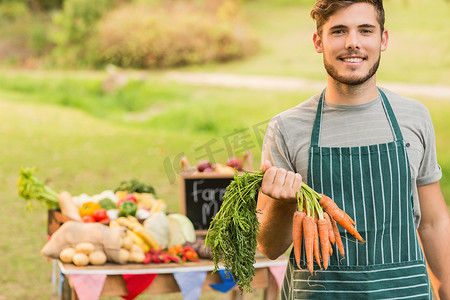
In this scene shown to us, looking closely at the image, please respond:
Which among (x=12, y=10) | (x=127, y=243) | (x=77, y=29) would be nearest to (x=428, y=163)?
(x=127, y=243)

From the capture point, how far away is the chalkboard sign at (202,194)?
4172mm

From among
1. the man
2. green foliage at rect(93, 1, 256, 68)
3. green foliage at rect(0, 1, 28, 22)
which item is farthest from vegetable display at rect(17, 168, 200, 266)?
green foliage at rect(0, 1, 28, 22)

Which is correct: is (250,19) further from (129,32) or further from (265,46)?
(129,32)

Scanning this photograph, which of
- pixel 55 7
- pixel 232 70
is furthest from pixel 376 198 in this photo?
pixel 55 7

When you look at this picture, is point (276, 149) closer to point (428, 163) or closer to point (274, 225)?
point (274, 225)

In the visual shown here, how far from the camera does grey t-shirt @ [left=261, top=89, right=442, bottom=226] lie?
7.20 ft

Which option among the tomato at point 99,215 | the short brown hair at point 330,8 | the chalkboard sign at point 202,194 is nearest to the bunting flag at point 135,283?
the tomato at point 99,215

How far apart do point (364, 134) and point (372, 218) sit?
0.28m

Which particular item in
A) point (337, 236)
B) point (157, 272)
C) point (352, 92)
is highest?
point (352, 92)

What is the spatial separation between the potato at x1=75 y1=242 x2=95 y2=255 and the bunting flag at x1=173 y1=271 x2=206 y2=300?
0.48 m

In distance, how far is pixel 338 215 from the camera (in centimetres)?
204

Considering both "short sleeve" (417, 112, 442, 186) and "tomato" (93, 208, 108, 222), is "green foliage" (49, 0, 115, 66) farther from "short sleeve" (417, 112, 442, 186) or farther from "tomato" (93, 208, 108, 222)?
"short sleeve" (417, 112, 442, 186)

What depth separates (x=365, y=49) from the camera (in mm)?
2094

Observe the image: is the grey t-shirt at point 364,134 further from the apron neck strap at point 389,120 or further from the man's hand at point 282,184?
the man's hand at point 282,184
